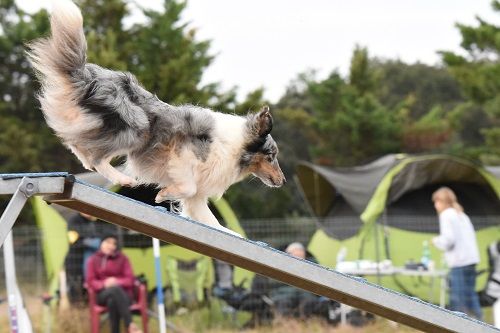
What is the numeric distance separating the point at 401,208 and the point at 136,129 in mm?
7995

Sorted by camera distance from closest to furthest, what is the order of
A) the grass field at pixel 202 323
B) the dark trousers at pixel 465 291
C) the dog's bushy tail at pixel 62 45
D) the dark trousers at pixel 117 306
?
the dog's bushy tail at pixel 62 45, the dark trousers at pixel 117 306, the dark trousers at pixel 465 291, the grass field at pixel 202 323

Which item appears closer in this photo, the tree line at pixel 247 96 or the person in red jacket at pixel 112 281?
the person in red jacket at pixel 112 281

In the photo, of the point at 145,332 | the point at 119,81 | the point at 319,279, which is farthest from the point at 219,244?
the point at 145,332

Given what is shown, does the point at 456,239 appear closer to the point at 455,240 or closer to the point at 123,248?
the point at 455,240

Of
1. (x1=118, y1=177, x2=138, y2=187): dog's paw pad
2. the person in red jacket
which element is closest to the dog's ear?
(x1=118, y1=177, x2=138, y2=187): dog's paw pad

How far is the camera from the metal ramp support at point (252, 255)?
11.6 ft

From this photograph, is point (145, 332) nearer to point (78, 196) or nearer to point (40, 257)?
point (40, 257)

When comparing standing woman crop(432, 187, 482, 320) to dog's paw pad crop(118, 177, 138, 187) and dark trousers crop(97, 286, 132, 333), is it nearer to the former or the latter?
dark trousers crop(97, 286, 132, 333)

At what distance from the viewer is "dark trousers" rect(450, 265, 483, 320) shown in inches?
360

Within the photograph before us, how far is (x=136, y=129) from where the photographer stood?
4121 millimetres

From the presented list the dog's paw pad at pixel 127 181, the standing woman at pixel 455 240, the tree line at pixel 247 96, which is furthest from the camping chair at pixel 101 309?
the tree line at pixel 247 96

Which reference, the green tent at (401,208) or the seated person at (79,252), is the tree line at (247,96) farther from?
the seated person at (79,252)

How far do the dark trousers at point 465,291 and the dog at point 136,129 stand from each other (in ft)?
16.6

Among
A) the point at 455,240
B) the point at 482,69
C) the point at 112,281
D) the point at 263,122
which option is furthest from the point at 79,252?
the point at 482,69
